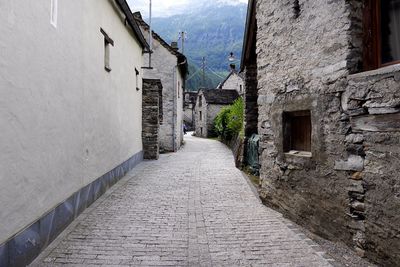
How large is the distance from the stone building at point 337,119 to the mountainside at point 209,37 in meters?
88.1

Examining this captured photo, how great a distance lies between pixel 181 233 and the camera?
5133mm

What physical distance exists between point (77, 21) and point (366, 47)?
4223 mm

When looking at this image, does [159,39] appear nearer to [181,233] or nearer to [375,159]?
[181,233]

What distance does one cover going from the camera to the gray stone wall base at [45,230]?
355cm

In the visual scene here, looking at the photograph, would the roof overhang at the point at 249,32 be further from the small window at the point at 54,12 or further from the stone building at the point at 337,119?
the small window at the point at 54,12

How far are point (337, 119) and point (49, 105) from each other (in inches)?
142

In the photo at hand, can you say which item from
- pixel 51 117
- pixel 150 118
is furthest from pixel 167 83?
pixel 51 117

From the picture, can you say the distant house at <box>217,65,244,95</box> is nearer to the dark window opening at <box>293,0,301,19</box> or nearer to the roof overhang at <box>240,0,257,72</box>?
the roof overhang at <box>240,0,257,72</box>

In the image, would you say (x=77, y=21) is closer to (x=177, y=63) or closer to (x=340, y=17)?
(x=340, y=17)

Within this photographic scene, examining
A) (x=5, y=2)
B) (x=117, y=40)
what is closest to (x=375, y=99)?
(x=5, y=2)

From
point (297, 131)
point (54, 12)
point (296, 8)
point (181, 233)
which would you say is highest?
point (296, 8)

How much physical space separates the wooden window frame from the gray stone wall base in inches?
170

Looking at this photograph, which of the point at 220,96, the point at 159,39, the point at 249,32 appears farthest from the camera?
the point at 220,96

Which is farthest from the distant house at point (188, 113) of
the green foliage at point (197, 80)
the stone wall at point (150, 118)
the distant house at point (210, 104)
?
the stone wall at point (150, 118)
